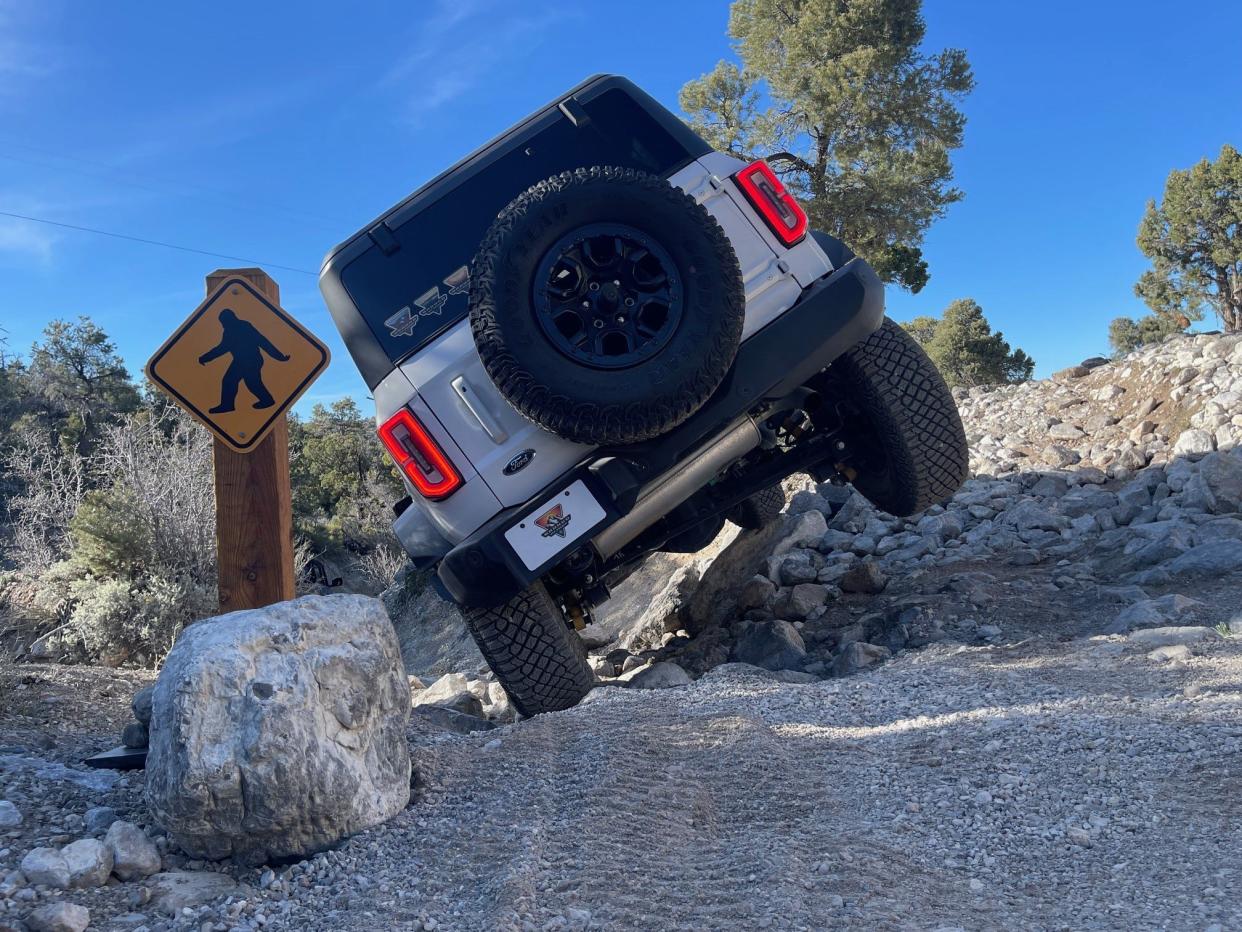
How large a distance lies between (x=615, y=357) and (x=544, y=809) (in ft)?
5.63

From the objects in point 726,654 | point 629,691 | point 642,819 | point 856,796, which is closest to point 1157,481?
point 726,654

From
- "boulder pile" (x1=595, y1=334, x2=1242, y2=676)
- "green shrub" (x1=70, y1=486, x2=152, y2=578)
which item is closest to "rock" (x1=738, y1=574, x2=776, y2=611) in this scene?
"boulder pile" (x1=595, y1=334, x2=1242, y2=676)

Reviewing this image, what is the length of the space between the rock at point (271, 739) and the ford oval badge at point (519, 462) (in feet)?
3.74

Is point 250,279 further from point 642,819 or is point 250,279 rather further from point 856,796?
point 856,796

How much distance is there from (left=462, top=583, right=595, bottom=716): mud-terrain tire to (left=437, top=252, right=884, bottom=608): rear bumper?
0.92 feet

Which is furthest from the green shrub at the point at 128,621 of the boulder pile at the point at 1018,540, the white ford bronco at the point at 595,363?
the white ford bronco at the point at 595,363

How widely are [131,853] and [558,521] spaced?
1.96m

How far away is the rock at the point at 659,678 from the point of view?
554 cm

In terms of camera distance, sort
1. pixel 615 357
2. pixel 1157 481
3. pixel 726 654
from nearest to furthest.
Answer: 1. pixel 615 357
2. pixel 726 654
3. pixel 1157 481

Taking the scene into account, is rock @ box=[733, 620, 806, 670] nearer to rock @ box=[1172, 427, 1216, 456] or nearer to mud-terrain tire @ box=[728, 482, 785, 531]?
mud-terrain tire @ box=[728, 482, 785, 531]

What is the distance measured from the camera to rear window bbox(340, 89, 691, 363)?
4.66m

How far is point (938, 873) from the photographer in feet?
8.86

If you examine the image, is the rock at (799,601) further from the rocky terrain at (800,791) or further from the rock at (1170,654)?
the rock at (1170,654)

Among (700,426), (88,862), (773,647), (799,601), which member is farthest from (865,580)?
(88,862)
